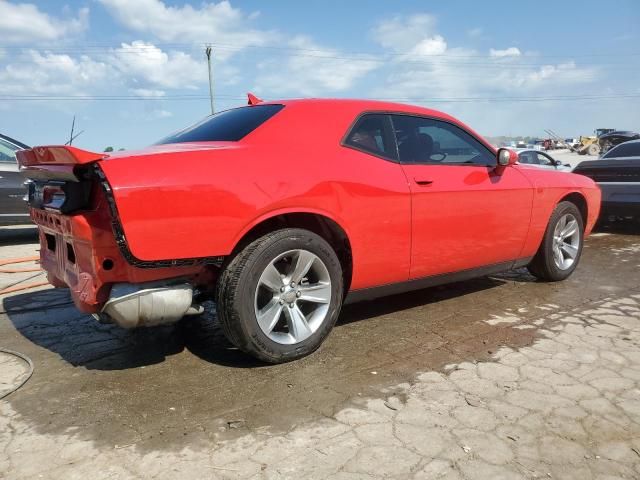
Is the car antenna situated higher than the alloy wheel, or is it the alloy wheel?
the car antenna

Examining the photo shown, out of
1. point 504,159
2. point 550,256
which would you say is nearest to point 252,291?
point 504,159

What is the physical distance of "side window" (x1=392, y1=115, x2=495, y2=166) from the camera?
3789 mm

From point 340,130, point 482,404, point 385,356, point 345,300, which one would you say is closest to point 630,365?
point 482,404

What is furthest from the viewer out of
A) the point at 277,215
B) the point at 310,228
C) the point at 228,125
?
the point at 228,125

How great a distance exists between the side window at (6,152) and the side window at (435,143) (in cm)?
655

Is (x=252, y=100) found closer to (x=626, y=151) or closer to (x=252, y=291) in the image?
(x=252, y=291)

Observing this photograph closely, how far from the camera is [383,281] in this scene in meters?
3.61

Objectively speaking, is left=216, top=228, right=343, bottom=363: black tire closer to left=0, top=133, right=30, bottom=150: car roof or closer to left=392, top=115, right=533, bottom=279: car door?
left=392, top=115, right=533, bottom=279: car door

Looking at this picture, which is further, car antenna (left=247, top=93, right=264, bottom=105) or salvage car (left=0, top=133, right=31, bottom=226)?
salvage car (left=0, top=133, right=31, bottom=226)

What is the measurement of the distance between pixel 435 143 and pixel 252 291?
1938 millimetres

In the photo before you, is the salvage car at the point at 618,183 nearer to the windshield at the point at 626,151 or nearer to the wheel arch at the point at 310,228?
the windshield at the point at 626,151

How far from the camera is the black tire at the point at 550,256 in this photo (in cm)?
488

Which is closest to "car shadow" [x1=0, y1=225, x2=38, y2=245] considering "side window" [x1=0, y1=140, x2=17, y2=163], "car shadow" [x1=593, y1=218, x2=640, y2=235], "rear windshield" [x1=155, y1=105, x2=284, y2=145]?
"side window" [x1=0, y1=140, x2=17, y2=163]

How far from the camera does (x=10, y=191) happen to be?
25.5 ft
